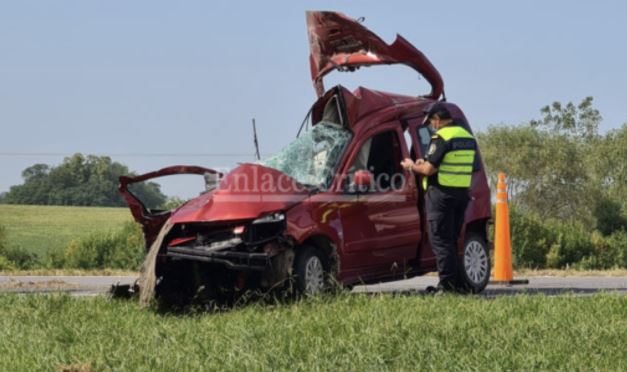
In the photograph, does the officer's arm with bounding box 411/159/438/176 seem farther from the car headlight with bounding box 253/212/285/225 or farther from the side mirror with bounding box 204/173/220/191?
the side mirror with bounding box 204/173/220/191

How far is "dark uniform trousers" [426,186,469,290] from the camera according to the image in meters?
10.1

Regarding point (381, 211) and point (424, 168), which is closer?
point (424, 168)

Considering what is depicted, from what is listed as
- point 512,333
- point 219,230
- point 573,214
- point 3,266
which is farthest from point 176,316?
point 573,214

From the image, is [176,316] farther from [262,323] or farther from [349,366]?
[349,366]

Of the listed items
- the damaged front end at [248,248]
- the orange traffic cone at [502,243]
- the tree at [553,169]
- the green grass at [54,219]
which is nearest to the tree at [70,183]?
the green grass at [54,219]

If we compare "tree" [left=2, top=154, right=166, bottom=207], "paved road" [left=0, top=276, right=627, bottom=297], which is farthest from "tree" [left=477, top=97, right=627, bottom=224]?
"paved road" [left=0, top=276, right=627, bottom=297]

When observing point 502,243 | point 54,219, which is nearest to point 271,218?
point 502,243

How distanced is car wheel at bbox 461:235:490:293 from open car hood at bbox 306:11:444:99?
5.92 feet

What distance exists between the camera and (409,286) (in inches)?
507

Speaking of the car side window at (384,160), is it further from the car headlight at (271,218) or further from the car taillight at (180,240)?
the car taillight at (180,240)

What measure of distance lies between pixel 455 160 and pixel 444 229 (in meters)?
0.71

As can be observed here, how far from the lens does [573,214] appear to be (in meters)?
60.4

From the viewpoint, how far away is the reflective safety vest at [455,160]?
1016 cm

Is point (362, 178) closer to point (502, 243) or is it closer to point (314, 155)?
point (314, 155)
